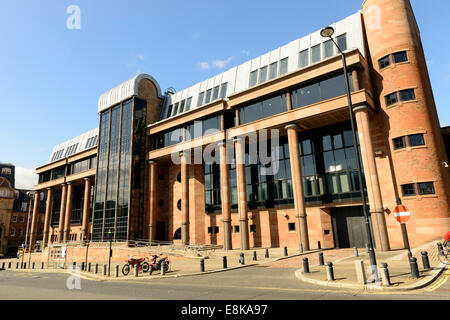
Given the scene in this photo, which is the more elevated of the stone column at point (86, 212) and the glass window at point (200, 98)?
the glass window at point (200, 98)

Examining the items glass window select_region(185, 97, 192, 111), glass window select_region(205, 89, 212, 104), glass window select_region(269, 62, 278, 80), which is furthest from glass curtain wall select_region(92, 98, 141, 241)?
glass window select_region(269, 62, 278, 80)

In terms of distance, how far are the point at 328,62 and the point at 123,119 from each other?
30752 mm

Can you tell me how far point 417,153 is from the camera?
24719mm

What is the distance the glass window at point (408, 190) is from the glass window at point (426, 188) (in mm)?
513

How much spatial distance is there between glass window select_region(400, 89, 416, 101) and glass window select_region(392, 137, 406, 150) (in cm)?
365

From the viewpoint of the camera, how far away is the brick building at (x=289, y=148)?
2533 cm

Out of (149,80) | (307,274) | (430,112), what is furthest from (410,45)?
(149,80)

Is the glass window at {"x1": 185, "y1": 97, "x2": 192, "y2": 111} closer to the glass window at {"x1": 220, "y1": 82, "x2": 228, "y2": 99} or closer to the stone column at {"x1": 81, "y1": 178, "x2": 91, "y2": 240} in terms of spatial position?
the glass window at {"x1": 220, "y1": 82, "x2": 228, "y2": 99}

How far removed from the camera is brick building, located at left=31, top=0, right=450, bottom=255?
25.3 m

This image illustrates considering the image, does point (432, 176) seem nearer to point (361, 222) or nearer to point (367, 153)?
point (367, 153)

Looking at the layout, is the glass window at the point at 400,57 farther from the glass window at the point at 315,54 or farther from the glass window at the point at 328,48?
the glass window at the point at 315,54

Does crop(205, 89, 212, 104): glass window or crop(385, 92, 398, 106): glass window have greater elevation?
crop(205, 89, 212, 104): glass window

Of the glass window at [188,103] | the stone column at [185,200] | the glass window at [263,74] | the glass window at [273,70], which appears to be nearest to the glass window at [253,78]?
the glass window at [263,74]

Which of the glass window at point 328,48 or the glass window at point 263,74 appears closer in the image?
the glass window at point 328,48
